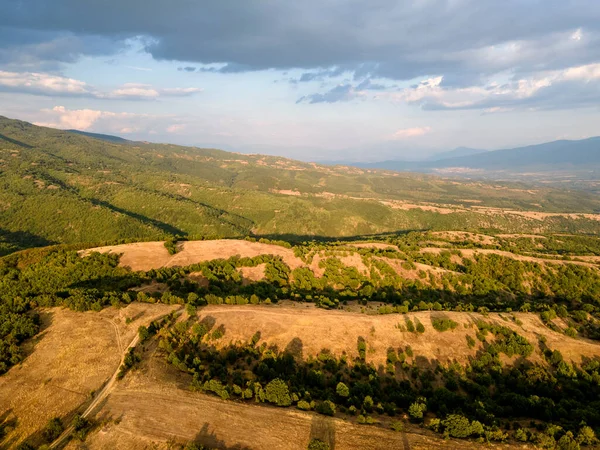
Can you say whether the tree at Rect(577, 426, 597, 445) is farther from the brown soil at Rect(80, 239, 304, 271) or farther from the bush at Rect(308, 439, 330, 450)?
the brown soil at Rect(80, 239, 304, 271)

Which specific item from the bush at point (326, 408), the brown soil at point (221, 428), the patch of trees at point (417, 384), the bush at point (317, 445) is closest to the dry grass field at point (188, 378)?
the brown soil at point (221, 428)

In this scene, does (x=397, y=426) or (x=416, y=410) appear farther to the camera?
(x=416, y=410)

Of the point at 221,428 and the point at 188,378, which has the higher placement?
the point at 221,428

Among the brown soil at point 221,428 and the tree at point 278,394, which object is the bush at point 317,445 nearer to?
the brown soil at point 221,428

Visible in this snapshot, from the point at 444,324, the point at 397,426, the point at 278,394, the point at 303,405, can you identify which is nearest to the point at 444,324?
the point at 444,324

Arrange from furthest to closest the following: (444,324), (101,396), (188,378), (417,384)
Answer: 1. (444,324)
2. (417,384)
3. (188,378)
4. (101,396)

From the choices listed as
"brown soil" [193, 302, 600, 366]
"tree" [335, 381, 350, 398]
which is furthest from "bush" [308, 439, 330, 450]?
"brown soil" [193, 302, 600, 366]

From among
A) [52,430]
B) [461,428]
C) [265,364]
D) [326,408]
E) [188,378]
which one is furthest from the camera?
[265,364]

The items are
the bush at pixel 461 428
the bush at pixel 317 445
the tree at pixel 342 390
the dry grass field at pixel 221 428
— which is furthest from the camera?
the tree at pixel 342 390

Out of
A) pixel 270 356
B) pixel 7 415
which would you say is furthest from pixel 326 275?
pixel 7 415

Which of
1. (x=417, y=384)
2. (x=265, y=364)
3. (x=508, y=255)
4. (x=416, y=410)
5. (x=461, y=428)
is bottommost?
(x=417, y=384)

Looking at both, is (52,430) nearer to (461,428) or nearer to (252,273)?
(461,428)
